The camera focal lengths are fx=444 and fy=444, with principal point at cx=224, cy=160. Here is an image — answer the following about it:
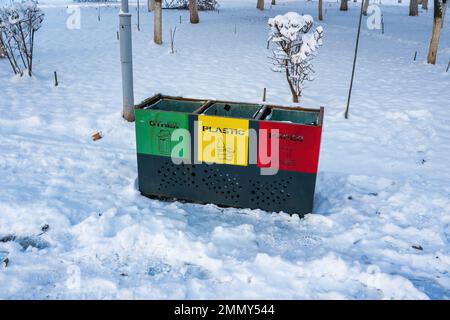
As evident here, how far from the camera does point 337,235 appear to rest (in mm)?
4910

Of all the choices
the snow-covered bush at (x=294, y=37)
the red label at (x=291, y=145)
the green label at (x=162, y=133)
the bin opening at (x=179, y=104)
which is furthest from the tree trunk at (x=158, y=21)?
the red label at (x=291, y=145)

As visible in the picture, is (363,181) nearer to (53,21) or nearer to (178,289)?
(178,289)

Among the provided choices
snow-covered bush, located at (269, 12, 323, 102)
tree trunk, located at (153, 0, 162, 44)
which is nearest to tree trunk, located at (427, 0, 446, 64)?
snow-covered bush, located at (269, 12, 323, 102)

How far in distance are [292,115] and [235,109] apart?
762mm

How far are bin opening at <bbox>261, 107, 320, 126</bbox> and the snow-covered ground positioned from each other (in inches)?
43.9

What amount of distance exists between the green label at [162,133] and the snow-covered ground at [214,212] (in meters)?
0.66

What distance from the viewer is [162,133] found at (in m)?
5.32

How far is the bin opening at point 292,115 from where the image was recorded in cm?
550

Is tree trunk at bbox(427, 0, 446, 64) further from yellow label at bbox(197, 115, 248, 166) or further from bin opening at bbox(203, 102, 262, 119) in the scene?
yellow label at bbox(197, 115, 248, 166)

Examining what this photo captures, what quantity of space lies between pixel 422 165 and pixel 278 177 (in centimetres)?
315

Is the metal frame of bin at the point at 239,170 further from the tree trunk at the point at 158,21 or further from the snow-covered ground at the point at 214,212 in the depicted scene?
the tree trunk at the point at 158,21

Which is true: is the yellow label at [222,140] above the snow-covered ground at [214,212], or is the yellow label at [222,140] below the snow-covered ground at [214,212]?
above

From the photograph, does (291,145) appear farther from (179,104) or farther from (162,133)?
(179,104)

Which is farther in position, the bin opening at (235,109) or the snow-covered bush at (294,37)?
the snow-covered bush at (294,37)
